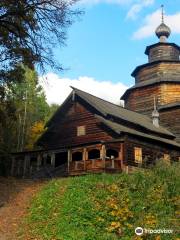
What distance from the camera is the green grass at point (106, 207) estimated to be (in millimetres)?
16203

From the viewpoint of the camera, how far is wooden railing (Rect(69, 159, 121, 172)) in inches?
1113

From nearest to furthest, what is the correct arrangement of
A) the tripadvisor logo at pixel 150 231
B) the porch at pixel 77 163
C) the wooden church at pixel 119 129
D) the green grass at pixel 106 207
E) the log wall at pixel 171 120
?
1. the tripadvisor logo at pixel 150 231
2. the green grass at pixel 106 207
3. the porch at pixel 77 163
4. the wooden church at pixel 119 129
5. the log wall at pixel 171 120

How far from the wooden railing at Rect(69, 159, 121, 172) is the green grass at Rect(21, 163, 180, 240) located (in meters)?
4.02

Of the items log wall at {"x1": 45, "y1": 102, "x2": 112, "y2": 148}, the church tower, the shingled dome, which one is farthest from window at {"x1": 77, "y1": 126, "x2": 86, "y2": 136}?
the shingled dome

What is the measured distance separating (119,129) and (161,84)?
14705 millimetres

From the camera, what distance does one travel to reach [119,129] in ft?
98.9

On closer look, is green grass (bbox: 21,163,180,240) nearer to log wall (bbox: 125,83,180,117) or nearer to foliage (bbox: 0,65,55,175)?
foliage (bbox: 0,65,55,175)

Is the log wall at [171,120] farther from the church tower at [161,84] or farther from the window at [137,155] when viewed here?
the window at [137,155]

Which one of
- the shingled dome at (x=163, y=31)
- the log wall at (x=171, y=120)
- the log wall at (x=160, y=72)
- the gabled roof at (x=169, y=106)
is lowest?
the log wall at (x=171, y=120)

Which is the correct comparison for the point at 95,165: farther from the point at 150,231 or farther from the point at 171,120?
the point at 171,120

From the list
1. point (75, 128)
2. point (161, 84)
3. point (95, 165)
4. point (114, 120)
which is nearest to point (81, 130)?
point (75, 128)

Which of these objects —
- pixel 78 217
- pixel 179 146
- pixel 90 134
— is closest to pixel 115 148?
pixel 90 134

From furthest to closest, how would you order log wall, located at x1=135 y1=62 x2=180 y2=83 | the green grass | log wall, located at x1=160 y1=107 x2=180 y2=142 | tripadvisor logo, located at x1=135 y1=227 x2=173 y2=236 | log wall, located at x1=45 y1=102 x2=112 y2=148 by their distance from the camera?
log wall, located at x1=135 y1=62 x2=180 y2=83
log wall, located at x1=160 y1=107 x2=180 y2=142
log wall, located at x1=45 y1=102 x2=112 y2=148
the green grass
tripadvisor logo, located at x1=135 y1=227 x2=173 y2=236

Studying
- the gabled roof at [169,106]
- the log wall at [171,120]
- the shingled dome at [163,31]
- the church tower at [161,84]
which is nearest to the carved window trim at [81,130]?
the church tower at [161,84]
